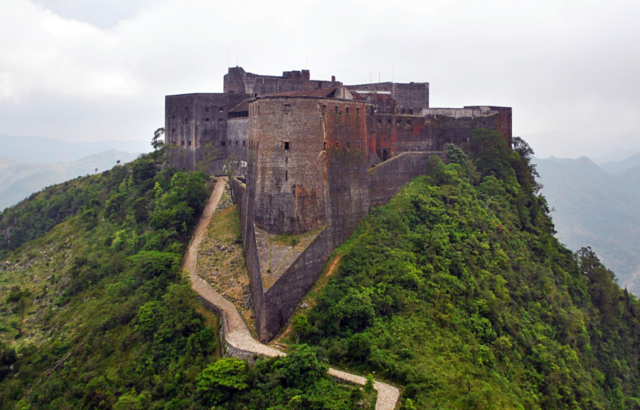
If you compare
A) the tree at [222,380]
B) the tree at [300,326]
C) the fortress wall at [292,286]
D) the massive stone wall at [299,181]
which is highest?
the massive stone wall at [299,181]

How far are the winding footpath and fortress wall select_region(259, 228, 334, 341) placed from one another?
1.20m

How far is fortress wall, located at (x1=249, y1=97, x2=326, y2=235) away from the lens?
28203 millimetres

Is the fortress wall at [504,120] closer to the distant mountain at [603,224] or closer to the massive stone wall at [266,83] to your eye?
the massive stone wall at [266,83]

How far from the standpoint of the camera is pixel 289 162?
28328mm

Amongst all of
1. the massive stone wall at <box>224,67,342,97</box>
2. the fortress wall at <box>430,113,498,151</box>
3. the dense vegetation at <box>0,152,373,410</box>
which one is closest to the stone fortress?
the fortress wall at <box>430,113,498,151</box>

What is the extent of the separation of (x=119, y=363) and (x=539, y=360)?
22.9 meters

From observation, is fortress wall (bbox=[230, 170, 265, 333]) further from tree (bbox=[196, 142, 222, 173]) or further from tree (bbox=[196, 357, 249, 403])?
tree (bbox=[196, 142, 222, 173])

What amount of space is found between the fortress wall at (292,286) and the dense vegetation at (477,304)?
1.18m

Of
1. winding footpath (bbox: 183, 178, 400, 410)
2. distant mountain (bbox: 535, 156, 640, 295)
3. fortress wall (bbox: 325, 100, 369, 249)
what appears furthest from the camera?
distant mountain (bbox: 535, 156, 640, 295)

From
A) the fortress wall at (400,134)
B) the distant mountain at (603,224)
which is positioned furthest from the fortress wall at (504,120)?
the distant mountain at (603,224)

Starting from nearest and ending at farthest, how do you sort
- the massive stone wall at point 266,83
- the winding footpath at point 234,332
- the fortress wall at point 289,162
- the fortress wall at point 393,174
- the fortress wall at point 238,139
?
1. the winding footpath at point 234,332
2. the fortress wall at point 289,162
3. the fortress wall at point 393,174
4. the fortress wall at point 238,139
5. the massive stone wall at point 266,83

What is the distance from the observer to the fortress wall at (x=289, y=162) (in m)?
28.2

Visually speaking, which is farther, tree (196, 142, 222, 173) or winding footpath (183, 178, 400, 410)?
tree (196, 142, 222, 173)

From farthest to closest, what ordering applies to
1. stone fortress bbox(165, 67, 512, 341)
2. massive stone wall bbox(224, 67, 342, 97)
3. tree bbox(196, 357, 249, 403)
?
massive stone wall bbox(224, 67, 342, 97)
stone fortress bbox(165, 67, 512, 341)
tree bbox(196, 357, 249, 403)
